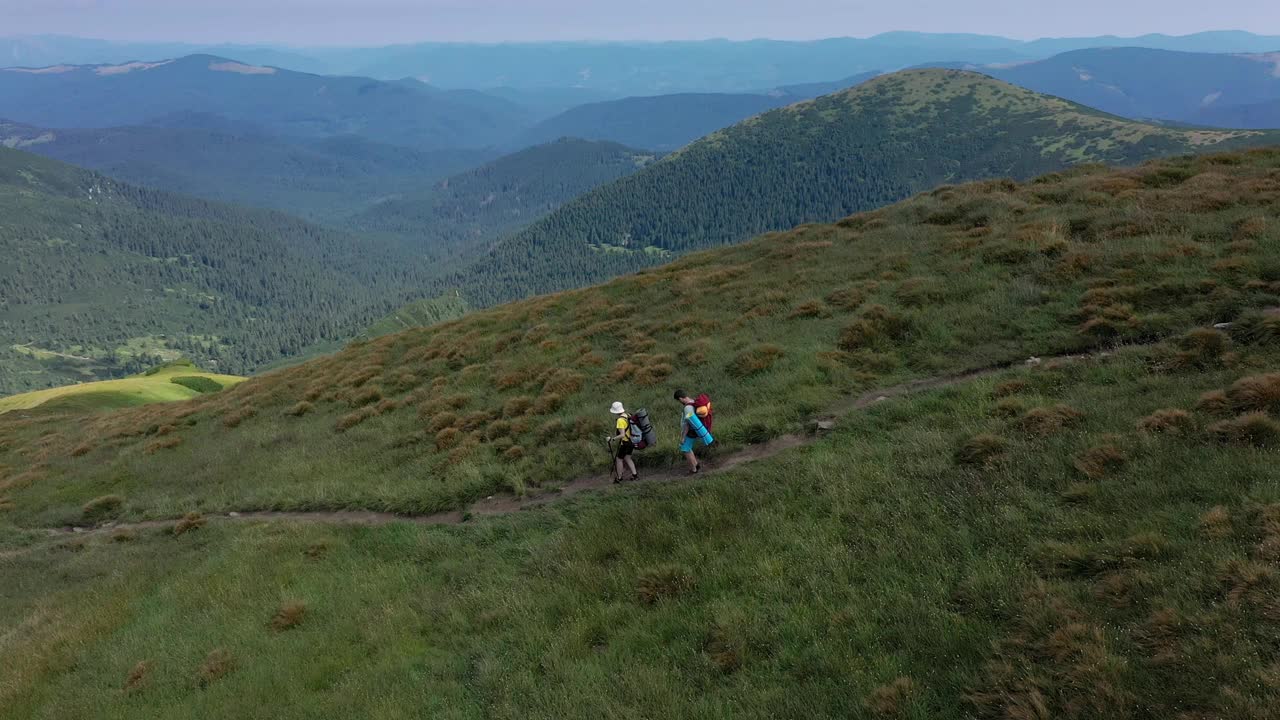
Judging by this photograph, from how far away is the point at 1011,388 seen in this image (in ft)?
45.5

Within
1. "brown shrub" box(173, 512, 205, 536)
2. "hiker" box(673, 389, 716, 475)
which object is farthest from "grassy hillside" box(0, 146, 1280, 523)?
"brown shrub" box(173, 512, 205, 536)

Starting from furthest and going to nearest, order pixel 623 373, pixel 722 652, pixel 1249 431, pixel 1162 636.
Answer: pixel 623 373 < pixel 1249 431 < pixel 722 652 < pixel 1162 636

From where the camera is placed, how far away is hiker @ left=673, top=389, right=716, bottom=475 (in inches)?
581

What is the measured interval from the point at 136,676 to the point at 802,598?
491 inches

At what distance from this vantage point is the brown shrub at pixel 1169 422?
33.4 ft

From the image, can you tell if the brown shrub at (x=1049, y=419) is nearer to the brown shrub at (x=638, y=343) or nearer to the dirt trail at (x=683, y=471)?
the dirt trail at (x=683, y=471)

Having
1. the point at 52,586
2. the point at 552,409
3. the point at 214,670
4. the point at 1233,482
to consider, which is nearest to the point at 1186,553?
the point at 1233,482

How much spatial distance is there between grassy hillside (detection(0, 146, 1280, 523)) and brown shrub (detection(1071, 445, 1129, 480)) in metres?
6.54

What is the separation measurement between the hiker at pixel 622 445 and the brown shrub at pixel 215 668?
28.2ft

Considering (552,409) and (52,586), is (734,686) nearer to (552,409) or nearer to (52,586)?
(552,409)

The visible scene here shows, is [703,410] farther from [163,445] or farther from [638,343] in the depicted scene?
[163,445]

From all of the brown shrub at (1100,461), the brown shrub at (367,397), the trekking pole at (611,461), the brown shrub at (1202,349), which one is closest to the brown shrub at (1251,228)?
the brown shrub at (1202,349)

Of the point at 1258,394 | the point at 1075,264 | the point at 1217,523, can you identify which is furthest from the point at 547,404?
the point at 1075,264

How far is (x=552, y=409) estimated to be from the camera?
21.8m
